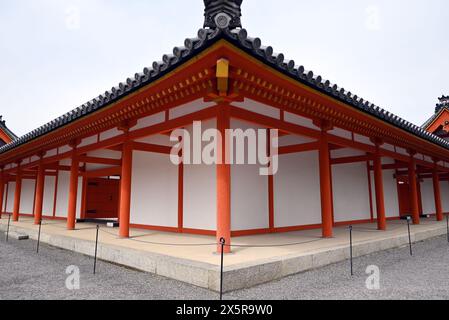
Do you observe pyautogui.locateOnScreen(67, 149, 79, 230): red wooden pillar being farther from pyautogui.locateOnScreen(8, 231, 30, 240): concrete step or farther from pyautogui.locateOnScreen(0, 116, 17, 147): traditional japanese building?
pyautogui.locateOnScreen(0, 116, 17, 147): traditional japanese building

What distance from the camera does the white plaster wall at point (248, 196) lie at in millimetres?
6867

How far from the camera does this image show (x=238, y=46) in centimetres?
360

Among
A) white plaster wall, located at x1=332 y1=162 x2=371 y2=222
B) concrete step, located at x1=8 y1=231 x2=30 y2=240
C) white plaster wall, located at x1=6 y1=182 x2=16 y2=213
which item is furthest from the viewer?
white plaster wall, located at x1=6 y1=182 x2=16 y2=213

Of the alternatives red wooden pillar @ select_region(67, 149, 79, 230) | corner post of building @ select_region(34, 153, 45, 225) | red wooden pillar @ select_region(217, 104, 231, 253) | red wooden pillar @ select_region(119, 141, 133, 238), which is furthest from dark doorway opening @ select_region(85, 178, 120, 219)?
red wooden pillar @ select_region(217, 104, 231, 253)

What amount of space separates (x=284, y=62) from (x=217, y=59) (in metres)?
1.06

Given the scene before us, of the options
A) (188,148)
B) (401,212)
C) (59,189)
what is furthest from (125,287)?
(401,212)

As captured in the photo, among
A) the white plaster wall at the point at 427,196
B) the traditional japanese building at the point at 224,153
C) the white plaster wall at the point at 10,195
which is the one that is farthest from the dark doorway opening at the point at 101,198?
the white plaster wall at the point at 427,196

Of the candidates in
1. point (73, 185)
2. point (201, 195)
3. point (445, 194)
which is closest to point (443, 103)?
point (445, 194)

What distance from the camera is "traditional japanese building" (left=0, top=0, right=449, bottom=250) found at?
428cm

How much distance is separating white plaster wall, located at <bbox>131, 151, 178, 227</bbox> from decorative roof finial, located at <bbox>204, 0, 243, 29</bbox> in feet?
12.5

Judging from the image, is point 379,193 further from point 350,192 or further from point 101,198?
point 101,198

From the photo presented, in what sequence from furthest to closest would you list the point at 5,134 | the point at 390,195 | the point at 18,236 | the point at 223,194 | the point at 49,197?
the point at 5,134 → the point at 49,197 → the point at 390,195 → the point at 18,236 → the point at 223,194

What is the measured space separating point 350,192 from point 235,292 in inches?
303

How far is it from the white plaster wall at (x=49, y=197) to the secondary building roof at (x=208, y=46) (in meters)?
6.71
